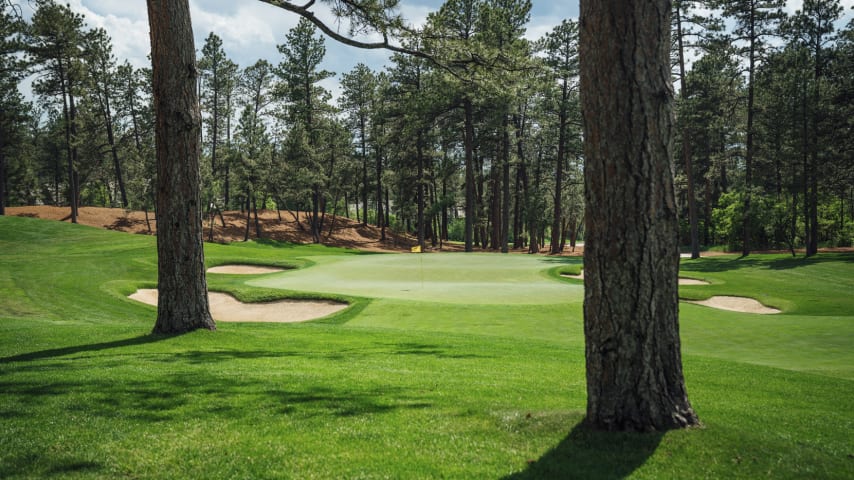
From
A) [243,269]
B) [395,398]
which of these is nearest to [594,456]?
[395,398]

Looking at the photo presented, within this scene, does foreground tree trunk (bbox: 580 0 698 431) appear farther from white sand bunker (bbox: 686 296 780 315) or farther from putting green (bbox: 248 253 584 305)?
white sand bunker (bbox: 686 296 780 315)

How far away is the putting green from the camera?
16.2 metres

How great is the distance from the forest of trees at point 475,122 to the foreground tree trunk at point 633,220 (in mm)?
6671

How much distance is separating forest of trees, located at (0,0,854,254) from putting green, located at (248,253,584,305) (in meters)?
6.56

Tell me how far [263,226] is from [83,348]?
43.1 m

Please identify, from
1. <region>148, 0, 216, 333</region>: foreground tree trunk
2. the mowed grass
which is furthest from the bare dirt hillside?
<region>148, 0, 216, 333</region>: foreground tree trunk

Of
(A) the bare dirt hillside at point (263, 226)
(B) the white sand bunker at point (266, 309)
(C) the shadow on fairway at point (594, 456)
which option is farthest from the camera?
(A) the bare dirt hillside at point (263, 226)

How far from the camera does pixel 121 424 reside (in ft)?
13.7

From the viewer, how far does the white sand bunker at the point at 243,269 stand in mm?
22217

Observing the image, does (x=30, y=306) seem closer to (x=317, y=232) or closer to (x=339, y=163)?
(x=317, y=232)

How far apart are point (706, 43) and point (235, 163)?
117 ft

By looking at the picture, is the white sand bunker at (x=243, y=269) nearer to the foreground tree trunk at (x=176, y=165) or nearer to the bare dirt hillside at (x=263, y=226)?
the foreground tree trunk at (x=176, y=165)

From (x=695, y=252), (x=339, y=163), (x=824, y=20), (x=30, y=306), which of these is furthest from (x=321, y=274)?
(x=824, y=20)

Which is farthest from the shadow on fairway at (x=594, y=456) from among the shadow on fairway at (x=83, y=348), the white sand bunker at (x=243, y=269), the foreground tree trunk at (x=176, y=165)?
the white sand bunker at (x=243, y=269)
